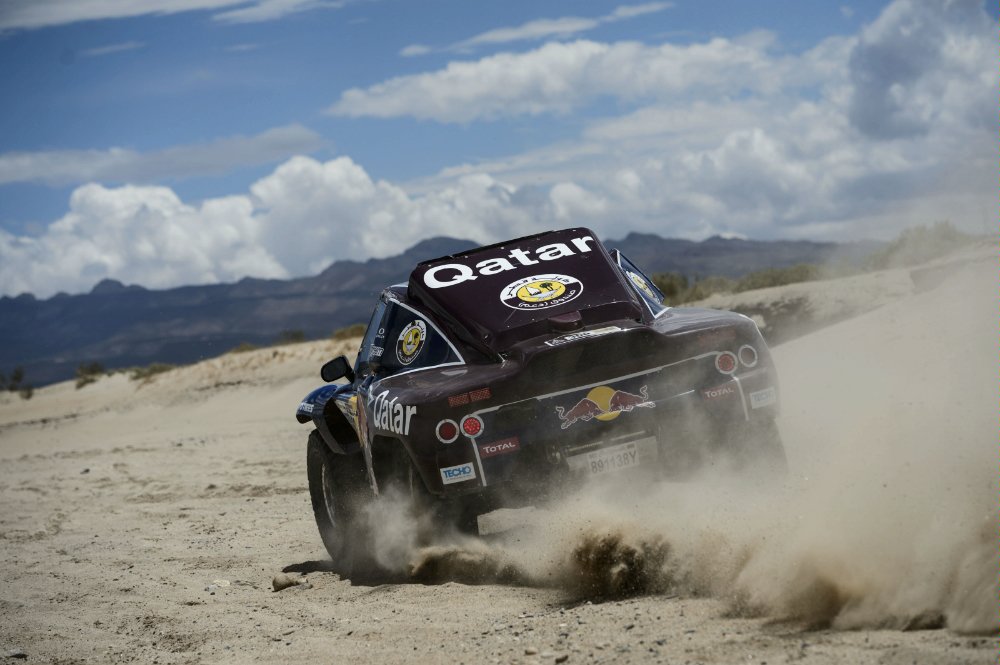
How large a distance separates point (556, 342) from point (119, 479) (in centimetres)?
1113

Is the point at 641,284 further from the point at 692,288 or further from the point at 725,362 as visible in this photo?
the point at 692,288

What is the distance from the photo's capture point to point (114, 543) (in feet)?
34.1

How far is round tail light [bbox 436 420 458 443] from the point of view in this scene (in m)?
6.59

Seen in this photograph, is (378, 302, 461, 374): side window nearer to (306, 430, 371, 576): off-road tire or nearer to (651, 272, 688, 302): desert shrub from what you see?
(306, 430, 371, 576): off-road tire

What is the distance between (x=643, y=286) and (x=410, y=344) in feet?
5.17

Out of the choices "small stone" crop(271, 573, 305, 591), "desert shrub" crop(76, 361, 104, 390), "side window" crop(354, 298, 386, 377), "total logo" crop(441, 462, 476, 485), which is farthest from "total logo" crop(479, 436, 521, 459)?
"desert shrub" crop(76, 361, 104, 390)

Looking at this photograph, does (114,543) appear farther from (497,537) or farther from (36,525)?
(497,537)

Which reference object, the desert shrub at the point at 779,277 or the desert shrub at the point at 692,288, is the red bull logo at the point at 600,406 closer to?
the desert shrub at the point at 779,277

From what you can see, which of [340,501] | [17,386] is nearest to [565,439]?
[340,501]

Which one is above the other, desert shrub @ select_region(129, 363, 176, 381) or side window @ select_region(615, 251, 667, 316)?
side window @ select_region(615, 251, 667, 316)

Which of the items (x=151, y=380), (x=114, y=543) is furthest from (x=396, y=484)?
(x=151, y=380)

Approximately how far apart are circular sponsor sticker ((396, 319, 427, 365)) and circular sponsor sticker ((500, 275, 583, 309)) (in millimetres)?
597

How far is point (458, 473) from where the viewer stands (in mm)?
6590

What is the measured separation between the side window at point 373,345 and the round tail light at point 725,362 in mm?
2287
